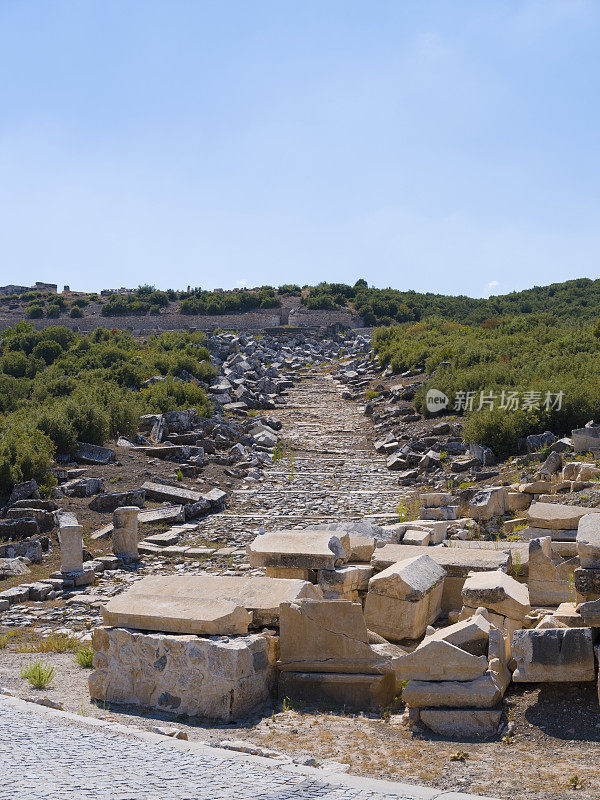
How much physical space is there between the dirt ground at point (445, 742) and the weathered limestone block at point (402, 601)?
3.64ft

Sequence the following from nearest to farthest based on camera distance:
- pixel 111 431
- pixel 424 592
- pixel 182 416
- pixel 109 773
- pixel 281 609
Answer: pixel 109 773 → pixel 281 609 → pixel 424 592 → pixel 111 431 → pixel 182 416

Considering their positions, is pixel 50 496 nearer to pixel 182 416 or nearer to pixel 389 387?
pixel 182 416

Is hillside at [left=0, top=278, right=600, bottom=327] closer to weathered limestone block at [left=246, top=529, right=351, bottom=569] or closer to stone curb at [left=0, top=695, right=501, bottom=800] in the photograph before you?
weathered limestone block at [left=246, top=529, right=351, bottom=569]

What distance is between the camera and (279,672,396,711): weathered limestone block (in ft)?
21.2

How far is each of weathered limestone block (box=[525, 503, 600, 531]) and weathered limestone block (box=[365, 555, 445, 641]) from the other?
2.09 m

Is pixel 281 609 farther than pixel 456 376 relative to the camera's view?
No

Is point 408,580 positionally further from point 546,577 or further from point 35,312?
point 35,312

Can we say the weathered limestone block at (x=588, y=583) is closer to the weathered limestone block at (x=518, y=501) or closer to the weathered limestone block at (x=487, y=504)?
the weathered limestone block at (x=487, y=504)

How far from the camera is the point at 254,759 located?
15.6 feet

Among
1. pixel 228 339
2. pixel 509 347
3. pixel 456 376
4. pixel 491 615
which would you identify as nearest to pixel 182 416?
pixel 456 376

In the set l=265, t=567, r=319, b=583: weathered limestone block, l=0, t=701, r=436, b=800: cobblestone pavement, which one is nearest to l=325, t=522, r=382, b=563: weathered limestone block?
l=265, t=567, r=319, b=583: weathered limestone block

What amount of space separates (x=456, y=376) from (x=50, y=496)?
13.9 m

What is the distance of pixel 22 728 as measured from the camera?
205 inches

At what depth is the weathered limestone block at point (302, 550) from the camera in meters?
8.39
